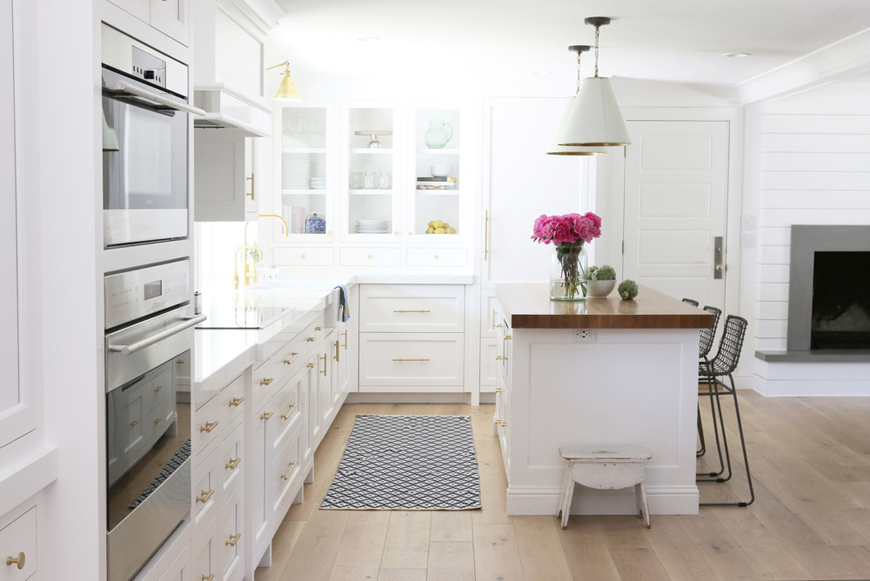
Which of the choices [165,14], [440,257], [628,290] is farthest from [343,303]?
[165,14]

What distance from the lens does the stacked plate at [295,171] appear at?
18.4 ft

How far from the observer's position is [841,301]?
6.19 metres

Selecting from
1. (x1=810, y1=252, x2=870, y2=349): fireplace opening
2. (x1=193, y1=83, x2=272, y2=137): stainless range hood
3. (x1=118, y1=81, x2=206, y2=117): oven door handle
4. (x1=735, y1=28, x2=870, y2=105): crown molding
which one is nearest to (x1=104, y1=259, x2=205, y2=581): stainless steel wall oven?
(x1=118, y1=81, x2=206, y2=117): oven door handle

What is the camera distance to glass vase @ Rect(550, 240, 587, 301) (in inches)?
153

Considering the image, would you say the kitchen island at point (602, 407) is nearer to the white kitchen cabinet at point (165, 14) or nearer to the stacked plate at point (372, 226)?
the white kitchen cabinet at point (165, 14)

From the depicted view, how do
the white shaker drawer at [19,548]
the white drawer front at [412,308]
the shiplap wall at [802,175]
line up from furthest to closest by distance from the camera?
the shiplap wall at [802,175], the white drawer front at [412,308], the white shaker drawer at [19,548]

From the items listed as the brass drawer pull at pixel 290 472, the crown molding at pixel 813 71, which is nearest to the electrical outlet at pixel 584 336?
the brass drawer pull at pixel 290 472

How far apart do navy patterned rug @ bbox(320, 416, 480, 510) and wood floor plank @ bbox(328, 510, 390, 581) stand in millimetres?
118

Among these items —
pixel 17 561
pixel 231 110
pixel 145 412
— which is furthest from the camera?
pixel 231 110

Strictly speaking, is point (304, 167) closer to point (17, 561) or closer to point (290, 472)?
point (290, 472)

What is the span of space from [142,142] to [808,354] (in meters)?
5.53

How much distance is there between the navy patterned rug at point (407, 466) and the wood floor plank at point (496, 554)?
10.7 inches

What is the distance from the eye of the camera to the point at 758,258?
6.02 metres

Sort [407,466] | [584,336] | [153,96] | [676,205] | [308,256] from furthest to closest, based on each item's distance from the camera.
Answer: [676,205] < [308,256] < [407,466] < [584,336] < [153,96]
